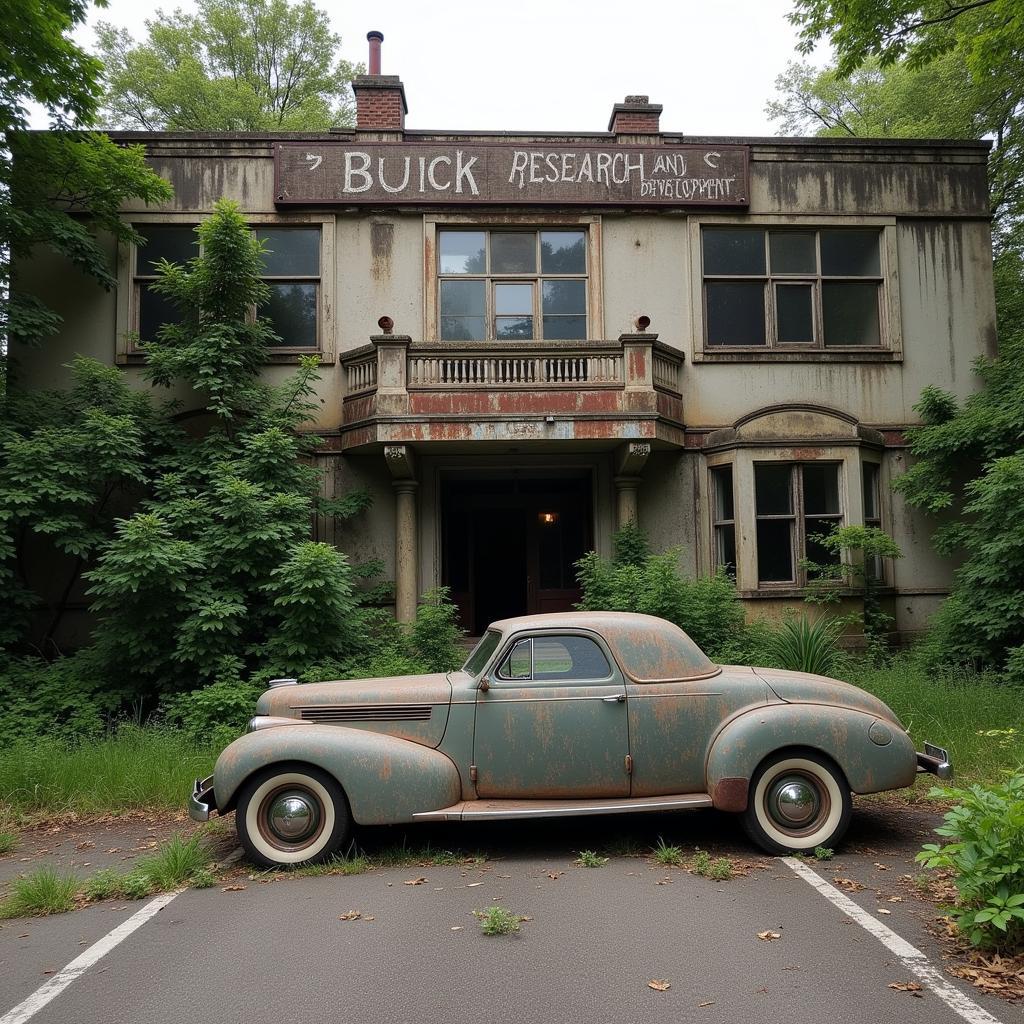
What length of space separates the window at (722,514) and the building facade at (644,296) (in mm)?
38

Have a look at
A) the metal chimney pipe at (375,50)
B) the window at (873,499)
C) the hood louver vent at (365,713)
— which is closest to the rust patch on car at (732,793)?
the hood louver vent at (365,713)

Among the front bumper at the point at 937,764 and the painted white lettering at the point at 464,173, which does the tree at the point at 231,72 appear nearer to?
the painted white lettering at the point at 464,173

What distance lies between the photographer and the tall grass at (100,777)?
6715 mm

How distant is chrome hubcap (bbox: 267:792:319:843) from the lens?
5133mm

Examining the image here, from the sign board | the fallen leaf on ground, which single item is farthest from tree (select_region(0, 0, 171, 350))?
the fallen leaf on ground

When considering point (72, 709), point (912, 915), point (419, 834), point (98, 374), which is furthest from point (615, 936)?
point (98, 374)

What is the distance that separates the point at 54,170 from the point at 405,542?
24.7ft

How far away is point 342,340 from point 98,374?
142 inches

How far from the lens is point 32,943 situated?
4.14m

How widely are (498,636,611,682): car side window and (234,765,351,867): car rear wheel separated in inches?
55.0

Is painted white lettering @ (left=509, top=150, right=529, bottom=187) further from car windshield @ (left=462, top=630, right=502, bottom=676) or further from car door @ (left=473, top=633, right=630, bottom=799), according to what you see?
car door @ (left=473, top=633, right=630, bottom=799)

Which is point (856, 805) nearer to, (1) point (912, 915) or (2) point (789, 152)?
(1) point (912, 915)

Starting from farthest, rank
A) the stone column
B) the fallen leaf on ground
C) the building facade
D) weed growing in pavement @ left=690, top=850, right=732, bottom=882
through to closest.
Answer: the building facade → the stone column → weed growing in pavement @ left=690, top=850, right=732, bottom=882 → the fallen leaf on ground

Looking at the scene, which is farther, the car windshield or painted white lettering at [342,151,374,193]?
painted white lettering at [342,151,374,193]
